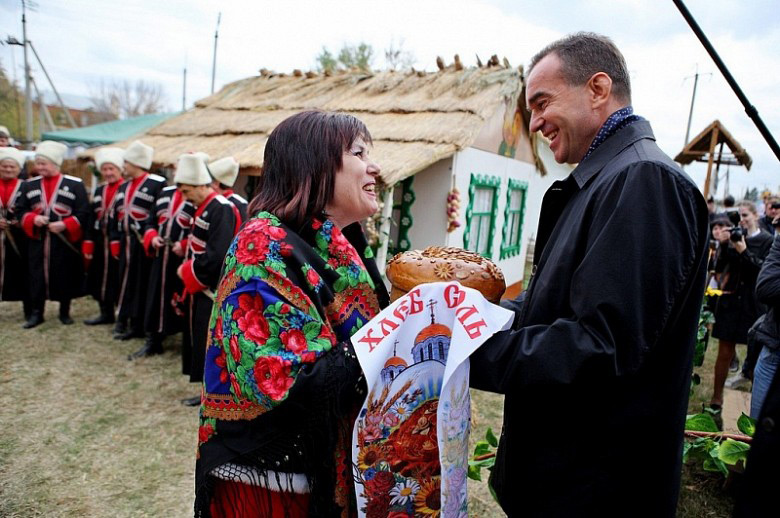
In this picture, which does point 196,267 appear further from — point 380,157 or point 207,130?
point 207,130

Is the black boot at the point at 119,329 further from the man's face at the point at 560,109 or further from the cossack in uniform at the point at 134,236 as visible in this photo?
the man's face at the point at 560,109

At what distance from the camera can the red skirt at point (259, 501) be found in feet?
5.05

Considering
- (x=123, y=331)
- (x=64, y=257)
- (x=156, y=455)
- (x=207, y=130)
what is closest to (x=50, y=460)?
(x=156, y=455)

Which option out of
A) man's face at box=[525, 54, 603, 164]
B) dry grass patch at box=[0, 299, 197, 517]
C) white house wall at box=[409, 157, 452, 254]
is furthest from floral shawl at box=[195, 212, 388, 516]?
white house wall at box=[409, 157, 452, 254]

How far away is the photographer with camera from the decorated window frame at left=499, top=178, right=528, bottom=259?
4199mm

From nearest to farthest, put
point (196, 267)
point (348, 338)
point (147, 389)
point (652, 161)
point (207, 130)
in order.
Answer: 1. point (652, 161)
2. point (348, 338)
3. point (196, 267)
4. point (147, 389)
5. point (207, 130)

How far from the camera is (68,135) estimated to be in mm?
17031

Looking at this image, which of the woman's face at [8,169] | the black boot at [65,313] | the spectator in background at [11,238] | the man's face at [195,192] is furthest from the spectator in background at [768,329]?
the woman's face at [8,169]

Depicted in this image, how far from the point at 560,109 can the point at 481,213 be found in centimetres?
656

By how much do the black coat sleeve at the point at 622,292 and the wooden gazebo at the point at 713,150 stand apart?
30.9 ft

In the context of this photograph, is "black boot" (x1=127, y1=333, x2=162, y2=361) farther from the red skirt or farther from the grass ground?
the red skirt

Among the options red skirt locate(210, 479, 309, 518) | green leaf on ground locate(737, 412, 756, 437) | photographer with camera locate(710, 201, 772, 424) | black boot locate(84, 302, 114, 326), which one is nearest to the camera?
red skirt locate(210, 479, 309, 518)

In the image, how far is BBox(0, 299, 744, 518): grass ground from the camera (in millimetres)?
3092

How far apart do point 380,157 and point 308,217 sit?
447 cm
